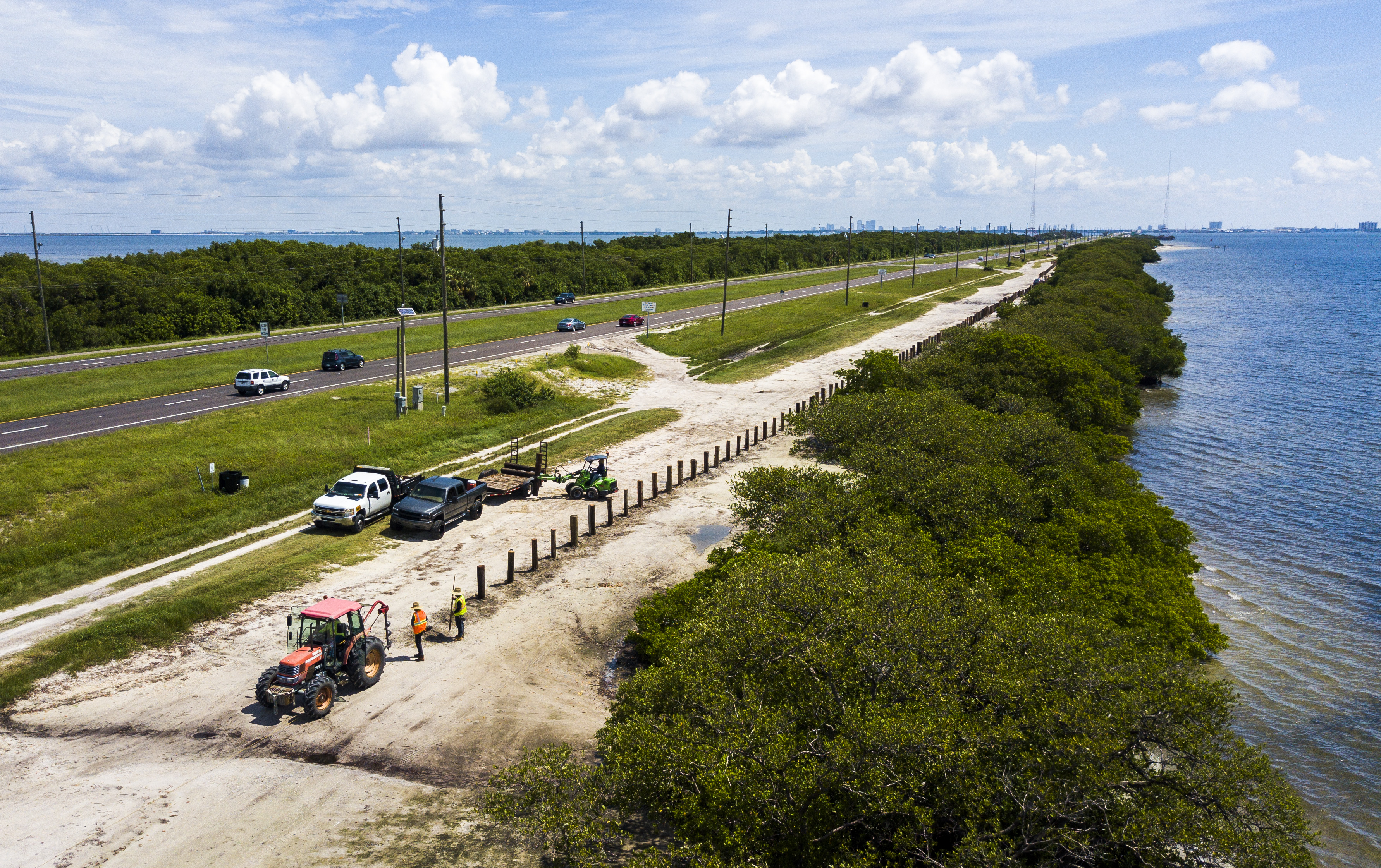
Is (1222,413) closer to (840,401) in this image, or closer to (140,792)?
(840,401)

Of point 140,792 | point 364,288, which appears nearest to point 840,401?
point 140,792

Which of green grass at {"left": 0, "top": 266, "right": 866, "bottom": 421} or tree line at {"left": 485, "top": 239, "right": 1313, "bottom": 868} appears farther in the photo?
green grass at {"left": 0, "top": 266, "right": 866, "bottom": 421}

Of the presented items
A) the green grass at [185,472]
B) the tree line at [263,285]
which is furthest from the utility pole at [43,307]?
the green grass at [185,472]

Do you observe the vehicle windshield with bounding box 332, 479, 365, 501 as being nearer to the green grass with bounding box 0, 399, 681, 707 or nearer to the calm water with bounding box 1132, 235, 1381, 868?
the green grass with bounding box 0, 399, 681, 707

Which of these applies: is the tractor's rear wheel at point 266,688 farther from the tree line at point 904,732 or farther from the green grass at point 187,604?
the tree line at point 904,732

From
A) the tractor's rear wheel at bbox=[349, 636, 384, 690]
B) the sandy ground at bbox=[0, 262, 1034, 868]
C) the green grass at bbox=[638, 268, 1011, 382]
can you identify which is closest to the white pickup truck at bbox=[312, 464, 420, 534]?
the sandy ground at bbox=[0, 262, 1034, 868]
